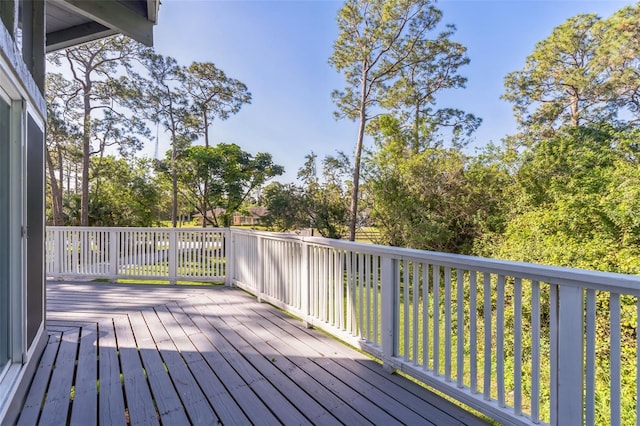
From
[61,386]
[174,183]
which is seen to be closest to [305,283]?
[61,386]

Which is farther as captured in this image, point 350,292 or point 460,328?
point 350,292

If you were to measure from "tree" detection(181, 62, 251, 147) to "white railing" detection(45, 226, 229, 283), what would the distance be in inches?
360

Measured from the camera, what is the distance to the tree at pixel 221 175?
12.1m

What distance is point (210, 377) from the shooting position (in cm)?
222

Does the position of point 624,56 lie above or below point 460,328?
above

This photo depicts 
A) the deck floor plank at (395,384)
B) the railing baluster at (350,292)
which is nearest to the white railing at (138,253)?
the deck floor plank at (395,384)

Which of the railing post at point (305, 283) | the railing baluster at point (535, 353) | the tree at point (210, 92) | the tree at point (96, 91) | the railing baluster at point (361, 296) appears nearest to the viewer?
the railing baluster at point (535, 353)

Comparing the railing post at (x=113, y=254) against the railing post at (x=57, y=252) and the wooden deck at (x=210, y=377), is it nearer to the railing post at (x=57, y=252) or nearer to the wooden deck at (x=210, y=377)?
the railing post at (x=57, y=252)

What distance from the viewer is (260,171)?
12875 mm

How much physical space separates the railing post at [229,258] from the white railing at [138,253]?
6cm

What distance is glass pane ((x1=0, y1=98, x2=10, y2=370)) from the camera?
1.83 m

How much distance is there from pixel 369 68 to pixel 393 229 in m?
6.67

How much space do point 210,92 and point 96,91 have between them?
4.20 meters

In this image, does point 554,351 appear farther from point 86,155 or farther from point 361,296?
point 86,155
